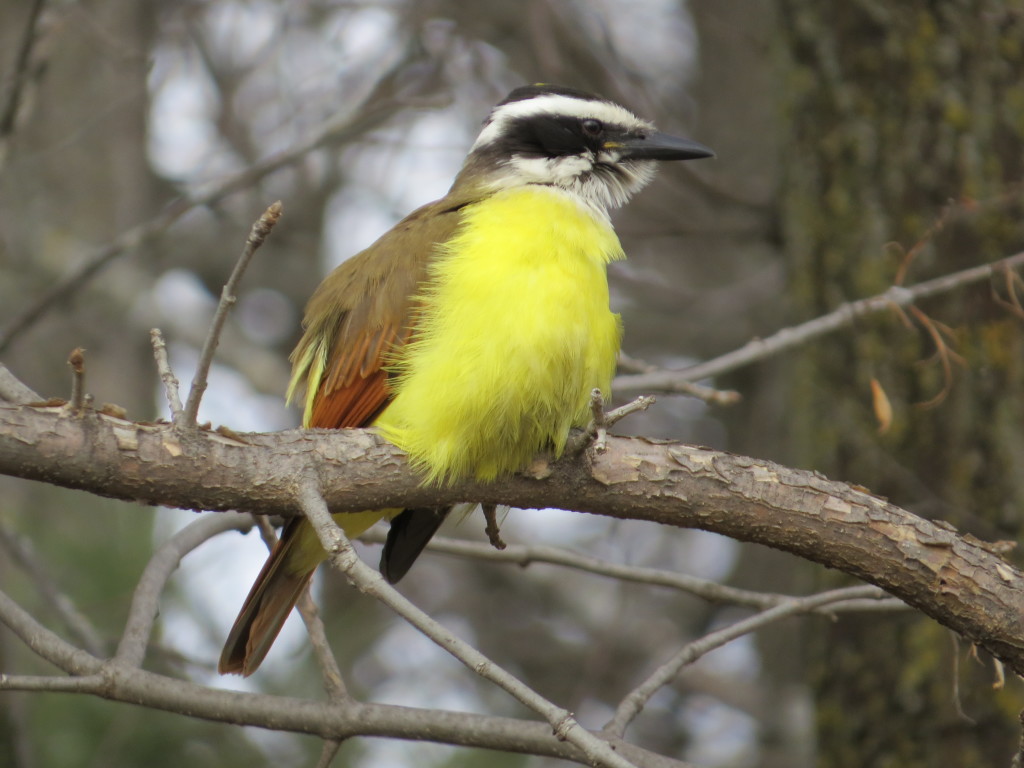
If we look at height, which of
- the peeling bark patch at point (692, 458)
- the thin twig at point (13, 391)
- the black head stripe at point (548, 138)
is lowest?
the thin twig at point (13, 391)

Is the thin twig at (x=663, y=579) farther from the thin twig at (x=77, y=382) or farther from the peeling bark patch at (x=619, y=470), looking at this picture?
the thin twig at (x=77, y=382)

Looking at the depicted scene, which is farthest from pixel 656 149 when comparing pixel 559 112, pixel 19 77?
pixel 19 77

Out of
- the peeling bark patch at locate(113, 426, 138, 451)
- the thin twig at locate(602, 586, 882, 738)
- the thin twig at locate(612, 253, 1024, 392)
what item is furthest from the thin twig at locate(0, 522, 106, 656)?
the thin twig at locate(612, 253, 1024, 392)

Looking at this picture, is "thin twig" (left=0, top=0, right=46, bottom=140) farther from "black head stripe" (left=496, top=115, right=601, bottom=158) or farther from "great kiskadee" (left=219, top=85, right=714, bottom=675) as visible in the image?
"black head stripe" (left=496, top=115, right=601, bottom=158)

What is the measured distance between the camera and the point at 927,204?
5070 mm

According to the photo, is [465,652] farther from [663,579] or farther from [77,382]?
[663,579]

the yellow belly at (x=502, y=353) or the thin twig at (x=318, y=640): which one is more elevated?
the yellow belly at (x=502, y=353)

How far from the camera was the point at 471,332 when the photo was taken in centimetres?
348

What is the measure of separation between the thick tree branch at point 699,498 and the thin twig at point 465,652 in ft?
1.12

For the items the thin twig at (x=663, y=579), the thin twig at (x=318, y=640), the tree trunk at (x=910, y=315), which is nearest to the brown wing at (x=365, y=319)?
the thin twig at (x=318, y=640)

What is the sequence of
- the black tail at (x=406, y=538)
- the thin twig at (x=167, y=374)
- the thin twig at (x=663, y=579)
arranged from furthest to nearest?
1. the black tail at (x=406, y=538)
2. the thin twig at (x=663, y=579)
3. the thin twig at (x=167, y=374)

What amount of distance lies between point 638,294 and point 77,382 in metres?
6.35

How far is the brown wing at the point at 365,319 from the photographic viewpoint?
368 cm

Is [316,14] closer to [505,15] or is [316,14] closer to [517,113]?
[505,15]
